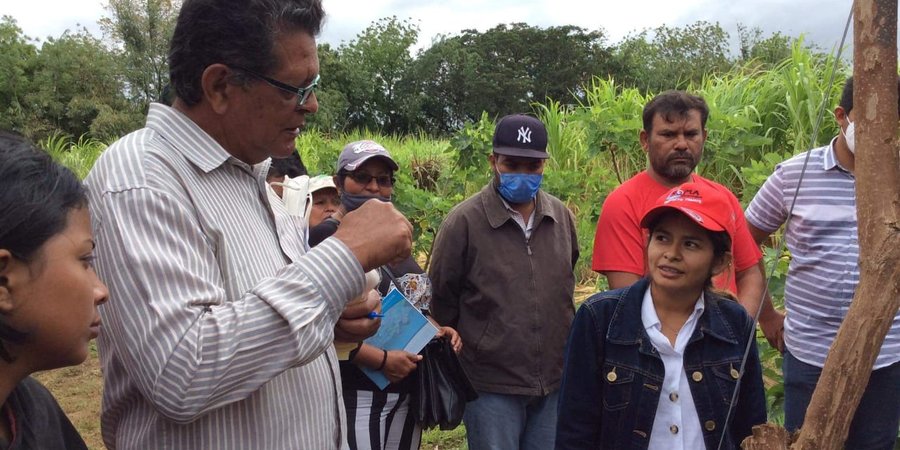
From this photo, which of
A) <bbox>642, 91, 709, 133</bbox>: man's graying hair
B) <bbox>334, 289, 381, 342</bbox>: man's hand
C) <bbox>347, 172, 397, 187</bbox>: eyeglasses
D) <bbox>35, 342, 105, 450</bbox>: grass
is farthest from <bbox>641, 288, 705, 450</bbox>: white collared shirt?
<bbox>35, 342, 105, 450</bbox>: grass

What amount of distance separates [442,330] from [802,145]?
4008mm

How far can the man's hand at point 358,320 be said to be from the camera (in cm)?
180

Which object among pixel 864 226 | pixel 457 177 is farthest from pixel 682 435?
pixel 457 177

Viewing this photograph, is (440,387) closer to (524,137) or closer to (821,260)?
(524,137)

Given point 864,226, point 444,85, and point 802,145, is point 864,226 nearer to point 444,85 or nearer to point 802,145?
point 802,145

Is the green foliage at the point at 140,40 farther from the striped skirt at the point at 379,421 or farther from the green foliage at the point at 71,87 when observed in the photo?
the striped skirt at the point at 379,421

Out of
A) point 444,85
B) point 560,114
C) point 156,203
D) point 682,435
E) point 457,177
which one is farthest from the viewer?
point 444,85

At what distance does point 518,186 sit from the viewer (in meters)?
3.15

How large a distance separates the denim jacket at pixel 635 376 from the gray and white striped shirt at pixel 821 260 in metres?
0.76

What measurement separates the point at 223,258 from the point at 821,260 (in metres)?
2.25

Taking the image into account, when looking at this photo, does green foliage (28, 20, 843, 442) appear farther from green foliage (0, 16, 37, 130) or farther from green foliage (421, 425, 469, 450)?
green foliage (0, 16, 37, 130)

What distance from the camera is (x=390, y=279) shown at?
2.91m

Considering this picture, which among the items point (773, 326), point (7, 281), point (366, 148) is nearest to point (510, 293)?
point (366, 148)

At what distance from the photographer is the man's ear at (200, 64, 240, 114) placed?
1.49 m
